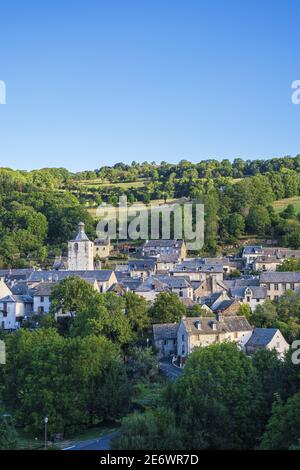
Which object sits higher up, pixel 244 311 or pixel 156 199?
pixel 156 199

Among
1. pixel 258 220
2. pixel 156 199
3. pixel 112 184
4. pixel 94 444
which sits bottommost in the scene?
pixel 94 444

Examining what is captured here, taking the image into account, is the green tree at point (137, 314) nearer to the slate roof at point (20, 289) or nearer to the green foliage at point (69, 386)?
the green foliage at point (69, 386)

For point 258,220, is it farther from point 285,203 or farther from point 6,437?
point 6,437

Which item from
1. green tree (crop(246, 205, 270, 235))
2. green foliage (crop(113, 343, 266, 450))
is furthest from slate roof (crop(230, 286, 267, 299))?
green tree (crop(246, 205, 270, 235))

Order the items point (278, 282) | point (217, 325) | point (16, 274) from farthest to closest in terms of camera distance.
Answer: point (16, 274) < point (278, 282) < point (217, 325)

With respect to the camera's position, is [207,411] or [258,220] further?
[258,220]

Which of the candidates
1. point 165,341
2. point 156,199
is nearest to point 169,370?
point 165,341

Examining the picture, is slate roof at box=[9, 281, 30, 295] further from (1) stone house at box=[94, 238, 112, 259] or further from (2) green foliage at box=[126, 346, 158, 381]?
(1) stone house at box=[94, 238, 112, 259]
